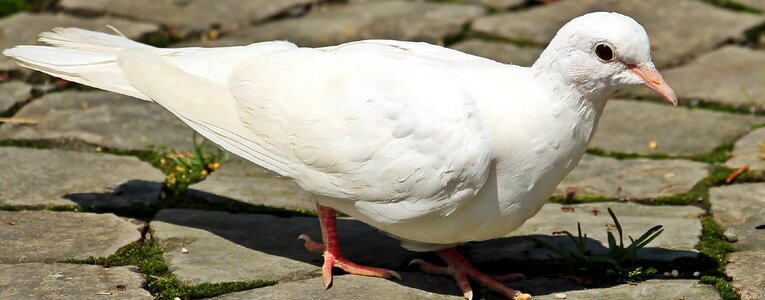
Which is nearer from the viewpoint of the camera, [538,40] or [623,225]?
[623,225]

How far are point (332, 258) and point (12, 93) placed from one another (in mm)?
2175

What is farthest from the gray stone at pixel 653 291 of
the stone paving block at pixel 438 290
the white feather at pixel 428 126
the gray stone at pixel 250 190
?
the gray stone at pixel 250 190

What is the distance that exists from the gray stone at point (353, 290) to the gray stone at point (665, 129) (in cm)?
153

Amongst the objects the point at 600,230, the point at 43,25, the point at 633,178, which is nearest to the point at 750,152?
the point at 633,178

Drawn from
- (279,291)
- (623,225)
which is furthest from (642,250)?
(279,291)

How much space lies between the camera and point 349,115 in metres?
3.46

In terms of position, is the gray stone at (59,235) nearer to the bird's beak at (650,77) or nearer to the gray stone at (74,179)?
the gray stone at (74,179)

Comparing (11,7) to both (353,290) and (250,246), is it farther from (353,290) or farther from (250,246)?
(353,290)

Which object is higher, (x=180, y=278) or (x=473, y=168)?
(x=473, y=168)

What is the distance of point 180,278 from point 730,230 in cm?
187

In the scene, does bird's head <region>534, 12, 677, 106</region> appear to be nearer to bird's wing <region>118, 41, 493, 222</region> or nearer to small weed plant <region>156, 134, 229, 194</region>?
bird's wing <region>118, 41, 493, 222</region>

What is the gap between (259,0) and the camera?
6551 millimetres

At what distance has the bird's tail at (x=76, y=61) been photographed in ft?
12.7

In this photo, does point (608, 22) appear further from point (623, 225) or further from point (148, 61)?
point (148, 61)
